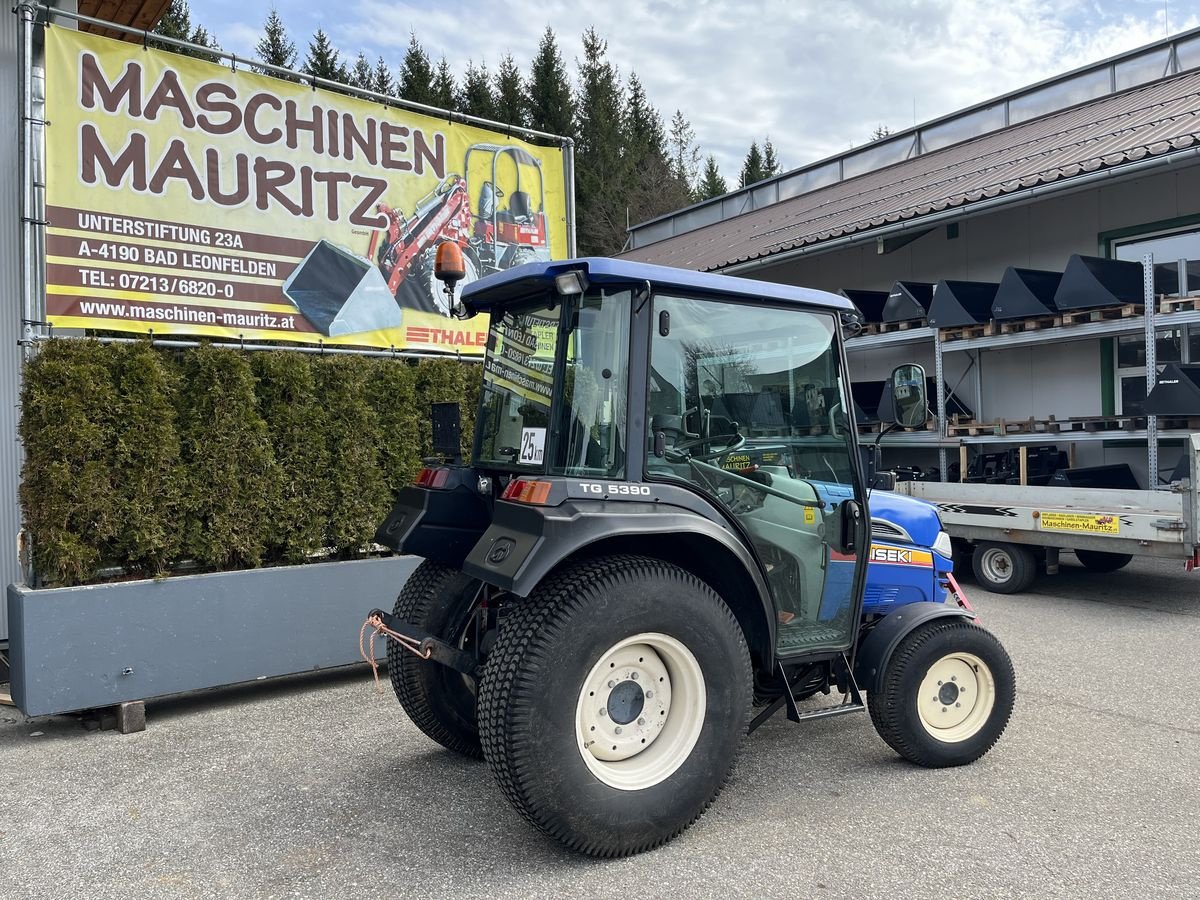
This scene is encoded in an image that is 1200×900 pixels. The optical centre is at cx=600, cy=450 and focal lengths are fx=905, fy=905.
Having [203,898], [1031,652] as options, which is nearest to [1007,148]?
Answer: [1031,652]

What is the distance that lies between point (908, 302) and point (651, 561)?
9651 millimetres

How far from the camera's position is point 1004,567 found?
886cm

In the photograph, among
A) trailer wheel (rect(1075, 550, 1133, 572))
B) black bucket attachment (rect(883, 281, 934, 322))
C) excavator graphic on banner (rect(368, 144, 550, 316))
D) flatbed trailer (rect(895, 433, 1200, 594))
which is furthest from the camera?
black bucket attachment (rect(883, 281, 934, 322))

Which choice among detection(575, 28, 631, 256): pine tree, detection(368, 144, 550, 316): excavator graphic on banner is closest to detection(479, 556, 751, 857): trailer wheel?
detection(368, 144, 550, 316): excavator graphic on banner

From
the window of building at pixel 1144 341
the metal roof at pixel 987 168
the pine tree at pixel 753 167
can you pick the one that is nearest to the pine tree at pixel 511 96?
the pine tree at pixel 753 167

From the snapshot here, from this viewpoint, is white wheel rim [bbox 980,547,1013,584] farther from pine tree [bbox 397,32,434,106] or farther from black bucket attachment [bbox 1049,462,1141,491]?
pine tree [bbox 397,32,434,106]

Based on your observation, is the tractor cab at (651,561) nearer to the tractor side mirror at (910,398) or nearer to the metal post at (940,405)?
the tractor side mirror at (910,398)

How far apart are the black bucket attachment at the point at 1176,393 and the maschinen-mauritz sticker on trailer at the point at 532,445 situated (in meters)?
7.67

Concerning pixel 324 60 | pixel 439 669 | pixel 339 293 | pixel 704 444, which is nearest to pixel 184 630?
pixel 439 669

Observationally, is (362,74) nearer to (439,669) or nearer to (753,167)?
(753,167)

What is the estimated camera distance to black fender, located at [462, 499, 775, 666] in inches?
123

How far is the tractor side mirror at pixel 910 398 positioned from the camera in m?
3.91

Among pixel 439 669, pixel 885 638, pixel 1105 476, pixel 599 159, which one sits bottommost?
pixel 439 669

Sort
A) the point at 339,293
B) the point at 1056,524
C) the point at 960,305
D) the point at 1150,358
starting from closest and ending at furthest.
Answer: the point at 339,293
the point at 1056,524
the point at 1150,358
the point at 960,305
